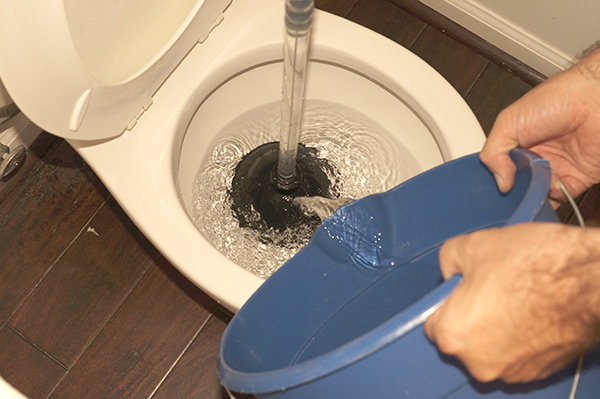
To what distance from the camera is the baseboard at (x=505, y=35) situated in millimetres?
1272

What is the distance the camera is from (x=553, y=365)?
0.49 m

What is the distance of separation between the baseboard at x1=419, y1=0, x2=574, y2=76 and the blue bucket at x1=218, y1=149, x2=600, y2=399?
734 mm

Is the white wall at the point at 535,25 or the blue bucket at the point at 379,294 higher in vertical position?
the white wall at the point at 535,25

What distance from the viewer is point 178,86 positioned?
31.6 inches

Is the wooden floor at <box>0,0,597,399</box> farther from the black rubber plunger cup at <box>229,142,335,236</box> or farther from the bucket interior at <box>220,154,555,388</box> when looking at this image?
the bucket interior at <box>220,154,555,388</box>

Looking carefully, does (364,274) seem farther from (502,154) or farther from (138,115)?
(138,115)

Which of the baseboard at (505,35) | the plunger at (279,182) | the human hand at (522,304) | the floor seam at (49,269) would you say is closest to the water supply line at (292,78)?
the plunger at (279,182)

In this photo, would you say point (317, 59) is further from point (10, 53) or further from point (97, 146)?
point (10, 53)

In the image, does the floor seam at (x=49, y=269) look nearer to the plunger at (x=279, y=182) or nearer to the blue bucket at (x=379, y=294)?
the plunger at (x=279, y=182)

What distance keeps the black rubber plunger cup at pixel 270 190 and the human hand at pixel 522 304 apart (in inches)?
18.7

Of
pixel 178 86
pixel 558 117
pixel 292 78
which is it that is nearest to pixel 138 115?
pixel 178 86

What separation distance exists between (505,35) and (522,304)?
965 mm

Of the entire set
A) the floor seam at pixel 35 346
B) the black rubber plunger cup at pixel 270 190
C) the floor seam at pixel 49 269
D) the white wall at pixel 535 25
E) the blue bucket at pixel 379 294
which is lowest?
the floor seam at pixel 35 346

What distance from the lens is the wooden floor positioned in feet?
3.66
